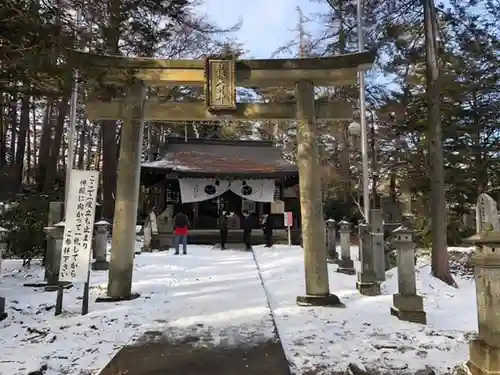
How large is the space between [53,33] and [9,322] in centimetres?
456

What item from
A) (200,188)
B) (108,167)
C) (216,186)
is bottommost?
(200,188)

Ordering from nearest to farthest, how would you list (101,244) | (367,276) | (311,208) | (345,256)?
(311,208) → (367,276) → (101,244) → (345,256)

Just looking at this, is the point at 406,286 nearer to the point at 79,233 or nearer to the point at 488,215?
the point at 488,215

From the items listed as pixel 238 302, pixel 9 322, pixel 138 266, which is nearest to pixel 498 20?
pixel 238 302

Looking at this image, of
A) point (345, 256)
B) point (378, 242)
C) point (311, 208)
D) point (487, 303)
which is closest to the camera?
point (487, 303)

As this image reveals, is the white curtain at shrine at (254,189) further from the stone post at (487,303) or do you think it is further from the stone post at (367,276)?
the stone post at (487,303)

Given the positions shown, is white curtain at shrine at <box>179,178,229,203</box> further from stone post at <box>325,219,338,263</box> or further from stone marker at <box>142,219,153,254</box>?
stone post at <box>325,219,338,263</box>

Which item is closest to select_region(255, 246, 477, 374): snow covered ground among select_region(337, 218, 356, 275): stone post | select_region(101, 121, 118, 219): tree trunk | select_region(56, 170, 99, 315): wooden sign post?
select_region(337, 218, 356, 275): stone post

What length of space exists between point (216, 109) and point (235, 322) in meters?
4.03

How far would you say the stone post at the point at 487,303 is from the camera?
12.6ft

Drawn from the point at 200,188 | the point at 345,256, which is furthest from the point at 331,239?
the point at 200,188

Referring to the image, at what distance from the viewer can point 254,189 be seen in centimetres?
2003

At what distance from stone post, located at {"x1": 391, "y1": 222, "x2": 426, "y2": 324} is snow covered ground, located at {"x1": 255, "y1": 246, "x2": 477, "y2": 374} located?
21 centimetres

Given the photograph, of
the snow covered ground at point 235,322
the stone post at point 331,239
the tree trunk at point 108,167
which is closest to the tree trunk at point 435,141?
the snow covered ground at point 235,322
